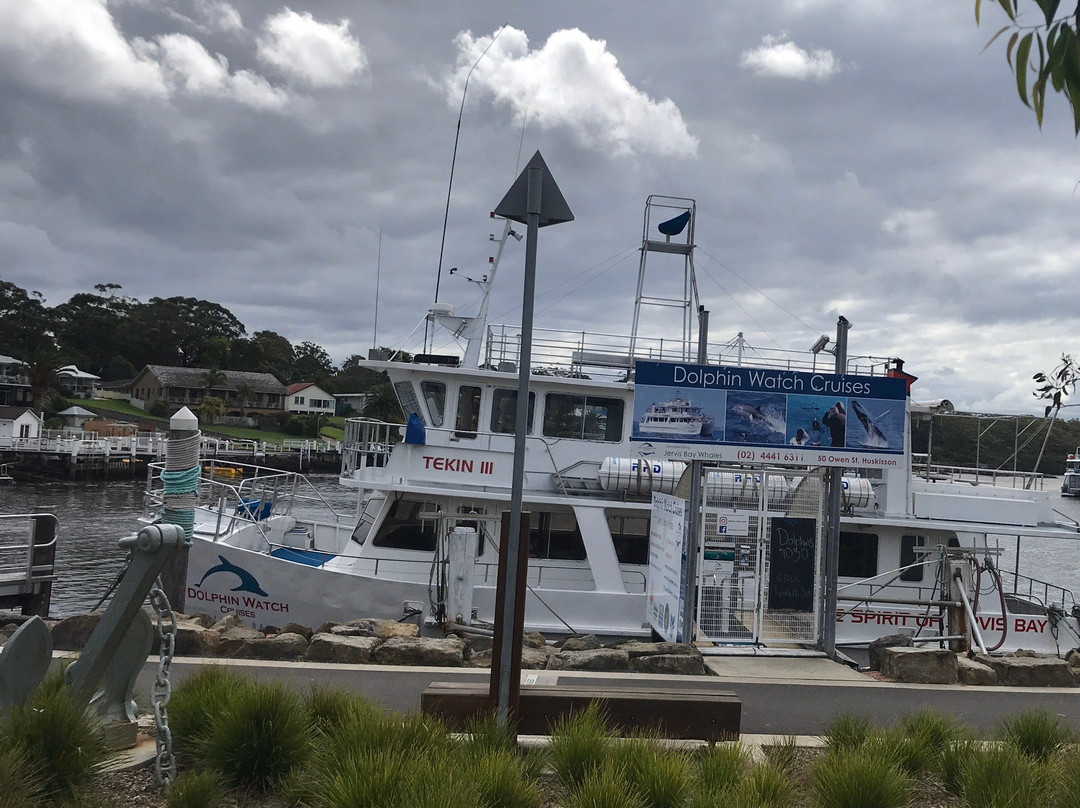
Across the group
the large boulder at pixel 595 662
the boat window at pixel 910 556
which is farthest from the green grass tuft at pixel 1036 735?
the boat window at pixel 910 556

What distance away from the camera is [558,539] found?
1333 cm

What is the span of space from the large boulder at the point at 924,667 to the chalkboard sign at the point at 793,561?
1853 millimetres

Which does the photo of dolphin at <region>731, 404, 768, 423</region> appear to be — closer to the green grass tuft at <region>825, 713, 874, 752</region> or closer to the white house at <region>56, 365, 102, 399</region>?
the green grass tuft at <region>825, 713, 874, 752</region>

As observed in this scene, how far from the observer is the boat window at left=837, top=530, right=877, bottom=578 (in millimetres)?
13422

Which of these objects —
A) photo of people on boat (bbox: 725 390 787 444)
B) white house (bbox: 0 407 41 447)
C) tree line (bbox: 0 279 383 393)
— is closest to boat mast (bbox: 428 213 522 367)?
photo of people on boat (bbox: 725 390 787 444)

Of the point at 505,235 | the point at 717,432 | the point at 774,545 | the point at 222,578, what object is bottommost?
the point at 222,578

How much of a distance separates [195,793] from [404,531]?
30.1ft

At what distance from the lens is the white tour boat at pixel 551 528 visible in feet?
41.0

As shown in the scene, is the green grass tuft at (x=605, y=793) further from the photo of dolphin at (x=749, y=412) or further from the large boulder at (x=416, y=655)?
the photo of dolphin at (x=749, y=412)

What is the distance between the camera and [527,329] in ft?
16.4

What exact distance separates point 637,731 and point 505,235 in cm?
1123

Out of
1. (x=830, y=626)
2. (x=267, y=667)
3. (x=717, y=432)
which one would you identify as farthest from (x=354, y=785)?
(x=830, y=626)

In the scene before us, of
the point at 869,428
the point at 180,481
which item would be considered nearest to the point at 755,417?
the point at 869,428

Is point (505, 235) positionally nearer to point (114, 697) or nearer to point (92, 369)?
point (114, 697)
